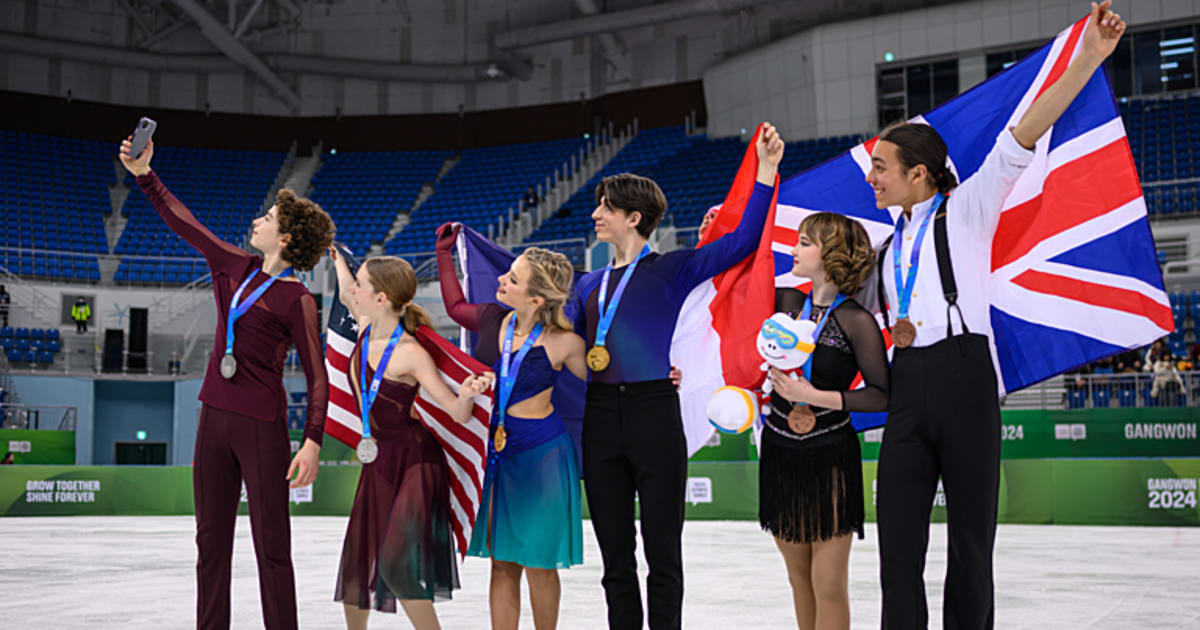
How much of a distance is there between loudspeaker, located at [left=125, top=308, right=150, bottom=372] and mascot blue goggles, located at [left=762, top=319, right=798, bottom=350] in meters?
20.2

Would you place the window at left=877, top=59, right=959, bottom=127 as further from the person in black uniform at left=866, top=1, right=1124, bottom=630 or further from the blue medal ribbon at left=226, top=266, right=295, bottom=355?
the blue medal ribbon at left=226, top=266, right=295, bottom=355

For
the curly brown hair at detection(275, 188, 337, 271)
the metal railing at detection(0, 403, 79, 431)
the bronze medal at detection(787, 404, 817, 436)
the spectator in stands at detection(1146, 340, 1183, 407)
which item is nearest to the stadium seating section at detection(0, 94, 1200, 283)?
the metal railing at detection(0, 403, 79, 431)

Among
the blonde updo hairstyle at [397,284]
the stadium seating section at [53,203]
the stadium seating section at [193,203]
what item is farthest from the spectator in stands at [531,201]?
the blonde updo hairstyle at [397,284]

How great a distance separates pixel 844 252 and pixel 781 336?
49 centimetres

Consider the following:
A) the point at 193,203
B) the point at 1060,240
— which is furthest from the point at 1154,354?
the point at 193,203

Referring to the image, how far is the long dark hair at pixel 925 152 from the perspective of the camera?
3.44m

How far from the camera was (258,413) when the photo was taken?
381 centimetres

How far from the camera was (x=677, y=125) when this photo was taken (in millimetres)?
28203

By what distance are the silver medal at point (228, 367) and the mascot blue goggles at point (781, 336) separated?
1909 mm

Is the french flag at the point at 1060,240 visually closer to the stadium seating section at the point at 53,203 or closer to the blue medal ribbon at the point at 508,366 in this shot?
the blue medal ribbon at the point at 508,366

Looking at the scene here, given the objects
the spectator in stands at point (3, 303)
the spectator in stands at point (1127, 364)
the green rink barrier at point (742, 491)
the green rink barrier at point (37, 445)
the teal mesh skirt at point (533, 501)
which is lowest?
the green rink barrier at point (742, 491)

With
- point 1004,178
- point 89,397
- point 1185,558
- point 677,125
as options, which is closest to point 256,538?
point 1004,178

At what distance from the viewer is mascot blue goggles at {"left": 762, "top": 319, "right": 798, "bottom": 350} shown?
11.0ft

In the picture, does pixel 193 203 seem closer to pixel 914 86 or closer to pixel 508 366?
pixel 914 86
